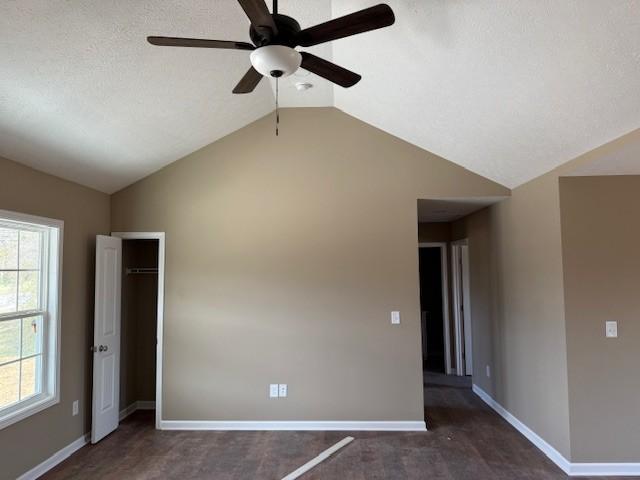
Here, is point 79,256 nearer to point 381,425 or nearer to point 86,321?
point 86,321

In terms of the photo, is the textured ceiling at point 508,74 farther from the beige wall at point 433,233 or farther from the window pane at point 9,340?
the window pane at point 9,340

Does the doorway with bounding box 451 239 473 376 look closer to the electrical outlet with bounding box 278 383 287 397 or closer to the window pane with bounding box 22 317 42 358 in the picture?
the electrical outlet with bounding box 278 383 287 397

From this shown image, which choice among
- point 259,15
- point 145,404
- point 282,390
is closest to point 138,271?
point 145,404

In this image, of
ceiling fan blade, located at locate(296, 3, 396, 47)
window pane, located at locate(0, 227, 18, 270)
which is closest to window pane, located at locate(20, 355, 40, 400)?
window pane, located at locate(0, 227, 18, 270)

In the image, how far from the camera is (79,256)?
150 inches

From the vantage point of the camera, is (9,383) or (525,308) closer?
(9,383)

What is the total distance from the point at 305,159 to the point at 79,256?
241 cm

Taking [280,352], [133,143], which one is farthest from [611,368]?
[133,143]

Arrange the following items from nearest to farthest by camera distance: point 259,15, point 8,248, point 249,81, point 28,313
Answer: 1. point 259,15
2. point 249,81
3. point 8,248
4. point 28,313

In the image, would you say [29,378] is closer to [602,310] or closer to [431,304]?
[602,310]

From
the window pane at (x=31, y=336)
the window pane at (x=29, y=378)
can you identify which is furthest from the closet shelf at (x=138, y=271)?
the window pane at (x=29, y=378)

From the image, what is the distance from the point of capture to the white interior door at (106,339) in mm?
3867

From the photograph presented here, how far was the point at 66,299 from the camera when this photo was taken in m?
3.61

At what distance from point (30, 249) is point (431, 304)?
22.8ft
